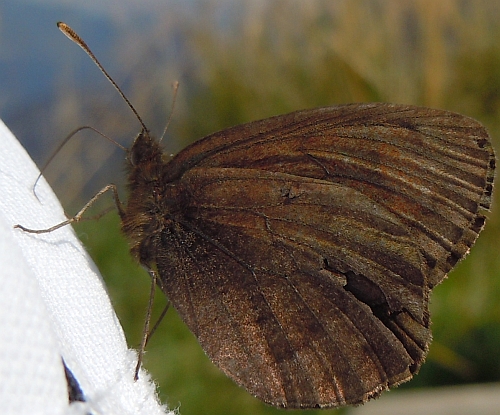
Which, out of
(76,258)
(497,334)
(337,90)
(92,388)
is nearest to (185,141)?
Result: (337,90)

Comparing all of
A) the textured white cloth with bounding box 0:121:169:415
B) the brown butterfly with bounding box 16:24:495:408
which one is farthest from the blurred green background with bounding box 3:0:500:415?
the textured white cloth with bounding box 0:121:169:415

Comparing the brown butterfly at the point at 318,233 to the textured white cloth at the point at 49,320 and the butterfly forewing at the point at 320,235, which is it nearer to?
the butterfly forewing at the point at 320,235

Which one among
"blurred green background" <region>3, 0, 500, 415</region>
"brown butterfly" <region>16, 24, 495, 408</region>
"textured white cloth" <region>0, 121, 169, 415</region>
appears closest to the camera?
"textured white cloth" <region>0, 121, 169, 415</region>

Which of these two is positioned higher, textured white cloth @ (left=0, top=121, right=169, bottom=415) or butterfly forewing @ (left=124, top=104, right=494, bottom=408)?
butterfly forewing @ (left=124, top=104, right=494, bottom=408)

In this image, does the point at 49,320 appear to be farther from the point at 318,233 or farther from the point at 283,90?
the point at 283,90

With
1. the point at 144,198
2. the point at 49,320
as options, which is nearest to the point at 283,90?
the point at 144,198

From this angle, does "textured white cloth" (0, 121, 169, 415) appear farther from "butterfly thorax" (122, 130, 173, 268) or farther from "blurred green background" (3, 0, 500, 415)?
"blurred green background" (3, 0, 500, 415)

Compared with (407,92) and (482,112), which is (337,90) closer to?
(407,92)

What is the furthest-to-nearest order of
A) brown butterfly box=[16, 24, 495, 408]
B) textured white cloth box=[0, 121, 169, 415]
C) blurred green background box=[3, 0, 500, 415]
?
blurred green background box=[3, 0, 500, 415] < brown butterfly box=[16, 24, 495, 408] < textured white cloth box=[0, 121, 169, 415]

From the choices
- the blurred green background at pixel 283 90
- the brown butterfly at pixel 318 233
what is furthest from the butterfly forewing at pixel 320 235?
the blurred green background at pixel 283 90
